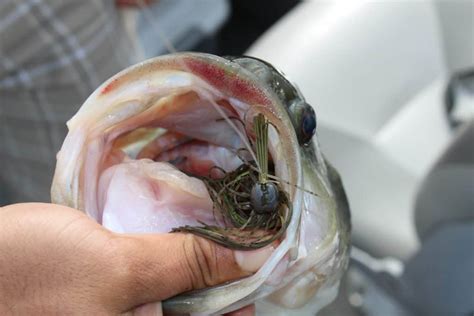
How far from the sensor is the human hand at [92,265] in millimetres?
498

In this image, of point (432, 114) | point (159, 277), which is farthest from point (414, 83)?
point (159, 277)

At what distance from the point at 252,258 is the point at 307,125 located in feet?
0.47

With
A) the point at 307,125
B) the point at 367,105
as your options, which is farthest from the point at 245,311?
the point at 367,105

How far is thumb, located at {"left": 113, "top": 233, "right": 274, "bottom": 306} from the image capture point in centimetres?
50

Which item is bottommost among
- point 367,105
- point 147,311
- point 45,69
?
point 367,105

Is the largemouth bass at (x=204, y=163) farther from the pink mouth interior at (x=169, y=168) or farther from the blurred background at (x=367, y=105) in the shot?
the blurred background at (x=367, y=105)

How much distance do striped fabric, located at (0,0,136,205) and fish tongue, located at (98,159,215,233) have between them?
737mm

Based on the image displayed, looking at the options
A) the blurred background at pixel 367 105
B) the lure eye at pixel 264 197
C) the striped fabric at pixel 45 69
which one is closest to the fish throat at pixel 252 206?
the lure eye at pixel 264 197

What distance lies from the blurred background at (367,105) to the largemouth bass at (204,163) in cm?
40

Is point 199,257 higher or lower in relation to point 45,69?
higher

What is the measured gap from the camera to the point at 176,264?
1.67ft

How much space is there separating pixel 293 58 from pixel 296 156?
834 millimetres

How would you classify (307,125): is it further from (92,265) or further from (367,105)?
(367,105)

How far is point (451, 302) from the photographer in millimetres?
1086
